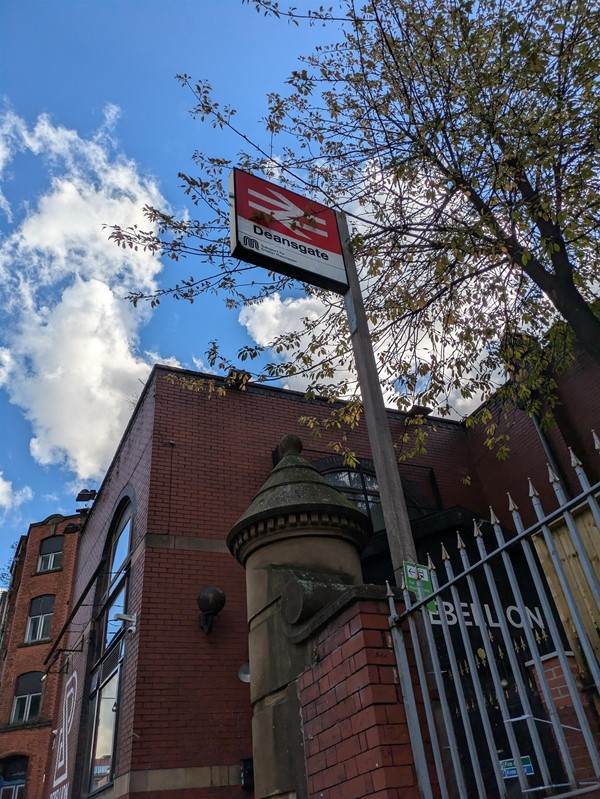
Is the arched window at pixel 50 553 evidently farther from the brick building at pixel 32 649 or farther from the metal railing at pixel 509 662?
→ the metal railing at pixel 509 662

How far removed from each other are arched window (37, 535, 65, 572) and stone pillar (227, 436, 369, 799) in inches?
970

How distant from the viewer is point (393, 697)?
3021mm

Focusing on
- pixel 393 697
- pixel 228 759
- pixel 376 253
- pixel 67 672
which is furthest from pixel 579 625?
pixel 67 672

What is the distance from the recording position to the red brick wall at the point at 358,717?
Answer: 2871 mm

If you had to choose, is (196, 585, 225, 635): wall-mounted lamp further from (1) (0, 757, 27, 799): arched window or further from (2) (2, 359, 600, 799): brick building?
(1) (0, 757, 27, 799): arched window

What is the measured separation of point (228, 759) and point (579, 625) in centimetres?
741

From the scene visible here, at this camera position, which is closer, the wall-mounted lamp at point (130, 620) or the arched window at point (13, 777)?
the wall-mounted lamp at point (130, 620)

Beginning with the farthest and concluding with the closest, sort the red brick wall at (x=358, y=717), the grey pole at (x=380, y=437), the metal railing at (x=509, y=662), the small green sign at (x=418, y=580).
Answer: the grey pole at (x=380, y=437) < the small green sign at (x=418, y=580) < the red brick wall at (x=358, y=717) < the metal railing at (x=509, y=662)

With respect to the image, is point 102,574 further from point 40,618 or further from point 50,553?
point 50,553

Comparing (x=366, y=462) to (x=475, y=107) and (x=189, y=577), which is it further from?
(x=475, y=107)

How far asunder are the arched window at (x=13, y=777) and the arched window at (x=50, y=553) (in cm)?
716

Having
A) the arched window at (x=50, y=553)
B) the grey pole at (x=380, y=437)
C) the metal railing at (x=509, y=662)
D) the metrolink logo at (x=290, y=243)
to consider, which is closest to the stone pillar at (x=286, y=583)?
the grey pole at (x=380, y=437)

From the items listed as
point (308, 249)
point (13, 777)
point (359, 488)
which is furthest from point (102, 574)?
point (13, 777)

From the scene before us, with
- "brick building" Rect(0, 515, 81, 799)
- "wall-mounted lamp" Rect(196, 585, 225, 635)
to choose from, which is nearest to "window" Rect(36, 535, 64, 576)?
"brick building" Rect(0, 515, 81, 799)
